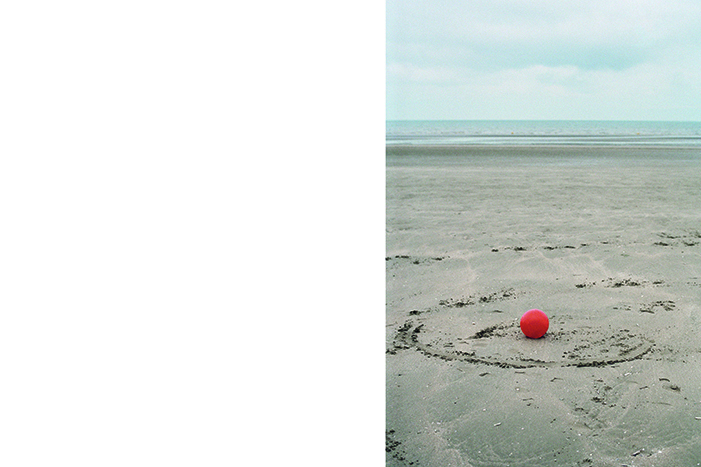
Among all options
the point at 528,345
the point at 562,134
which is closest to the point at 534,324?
the point at 528,345

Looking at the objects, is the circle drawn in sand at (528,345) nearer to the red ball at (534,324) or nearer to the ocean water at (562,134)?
the red ball at (534,324)

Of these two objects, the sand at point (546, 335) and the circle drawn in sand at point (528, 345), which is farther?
the circle drawn in sand at point (528, 345)

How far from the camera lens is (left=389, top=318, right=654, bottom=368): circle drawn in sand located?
1348 millimetres

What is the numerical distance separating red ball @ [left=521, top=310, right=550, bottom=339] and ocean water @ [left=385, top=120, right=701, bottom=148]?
592 centimetres

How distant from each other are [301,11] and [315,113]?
13cm

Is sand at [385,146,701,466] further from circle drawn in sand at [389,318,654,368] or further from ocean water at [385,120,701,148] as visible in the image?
ocean water at [385,120,701,148]

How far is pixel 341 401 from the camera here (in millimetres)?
792

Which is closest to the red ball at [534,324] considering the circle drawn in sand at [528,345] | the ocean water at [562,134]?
the circle drawn in sand at [528,345]

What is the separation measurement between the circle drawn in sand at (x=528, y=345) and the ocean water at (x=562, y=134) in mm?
5885

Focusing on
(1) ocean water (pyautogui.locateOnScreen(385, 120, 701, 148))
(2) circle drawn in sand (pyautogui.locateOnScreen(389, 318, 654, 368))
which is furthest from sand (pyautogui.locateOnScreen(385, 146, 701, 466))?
(1) ocean water (pyautogui.locateOnScreen(385, 120, 701, 148))

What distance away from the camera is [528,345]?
144 centimetres

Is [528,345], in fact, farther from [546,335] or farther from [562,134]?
[562,134]

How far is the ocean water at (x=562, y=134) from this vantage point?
945 cm

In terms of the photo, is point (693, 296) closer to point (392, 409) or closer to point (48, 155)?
point (392, 409)
